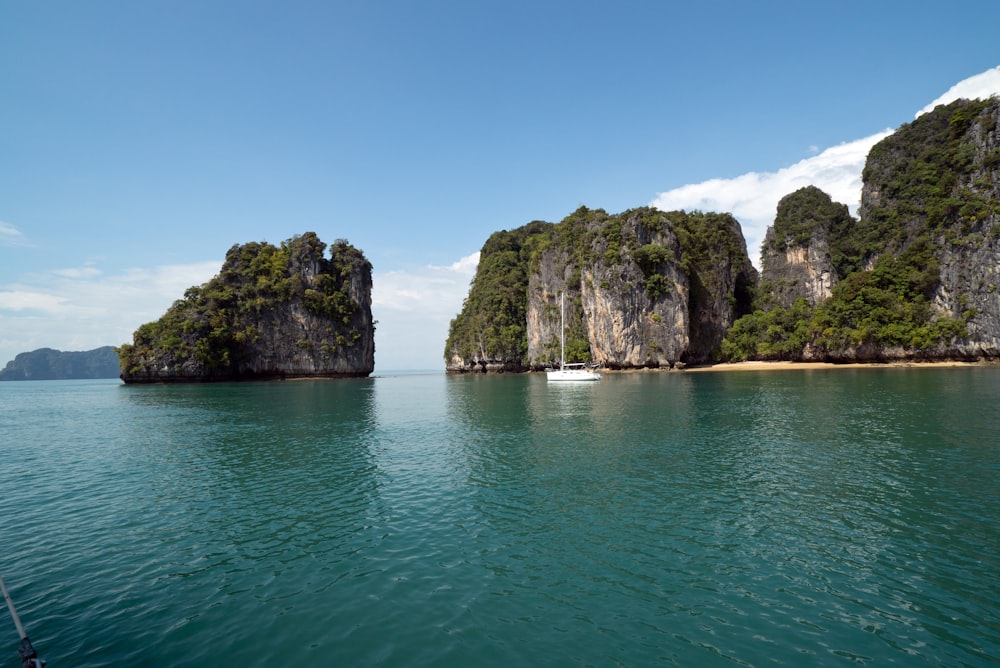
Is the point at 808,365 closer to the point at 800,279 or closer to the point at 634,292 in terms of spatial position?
the point at 800,279

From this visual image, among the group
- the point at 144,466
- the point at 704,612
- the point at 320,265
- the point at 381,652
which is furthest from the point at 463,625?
the point at 320,265

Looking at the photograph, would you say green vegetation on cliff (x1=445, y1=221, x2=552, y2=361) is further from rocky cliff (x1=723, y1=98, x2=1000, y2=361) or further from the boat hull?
rocky cliff (x1=723, y1=98, x2=1000, y2=361)

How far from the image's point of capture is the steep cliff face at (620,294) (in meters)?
82.0

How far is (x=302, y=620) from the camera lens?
24.3ft

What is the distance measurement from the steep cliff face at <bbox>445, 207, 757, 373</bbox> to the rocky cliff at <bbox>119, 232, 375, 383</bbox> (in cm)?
3271

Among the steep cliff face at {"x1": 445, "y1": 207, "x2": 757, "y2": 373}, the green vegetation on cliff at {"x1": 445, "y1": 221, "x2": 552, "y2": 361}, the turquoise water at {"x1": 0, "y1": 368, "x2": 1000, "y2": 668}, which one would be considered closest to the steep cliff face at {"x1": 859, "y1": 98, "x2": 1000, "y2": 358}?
the steep cliff face at {"x1": 445, "y1": 207, "x2": 757, "y2": 373}

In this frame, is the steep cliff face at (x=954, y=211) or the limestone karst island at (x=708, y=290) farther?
the limestone karst island at (x=708, y=290)

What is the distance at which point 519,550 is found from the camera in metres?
10.1

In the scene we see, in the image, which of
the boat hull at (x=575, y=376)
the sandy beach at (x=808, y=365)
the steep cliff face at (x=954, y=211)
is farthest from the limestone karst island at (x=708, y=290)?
the boat hull at (x=575, y=376)

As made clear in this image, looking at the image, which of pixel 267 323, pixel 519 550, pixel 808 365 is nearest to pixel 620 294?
pixel 808 365

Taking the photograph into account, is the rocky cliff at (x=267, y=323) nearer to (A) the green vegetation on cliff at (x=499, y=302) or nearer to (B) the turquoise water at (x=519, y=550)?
(A) the green vegetation on cliff at (x=499, y=302)

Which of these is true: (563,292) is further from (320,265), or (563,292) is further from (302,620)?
(302,620)

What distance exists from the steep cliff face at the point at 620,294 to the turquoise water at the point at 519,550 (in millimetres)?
60678

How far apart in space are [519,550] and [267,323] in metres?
92.6
